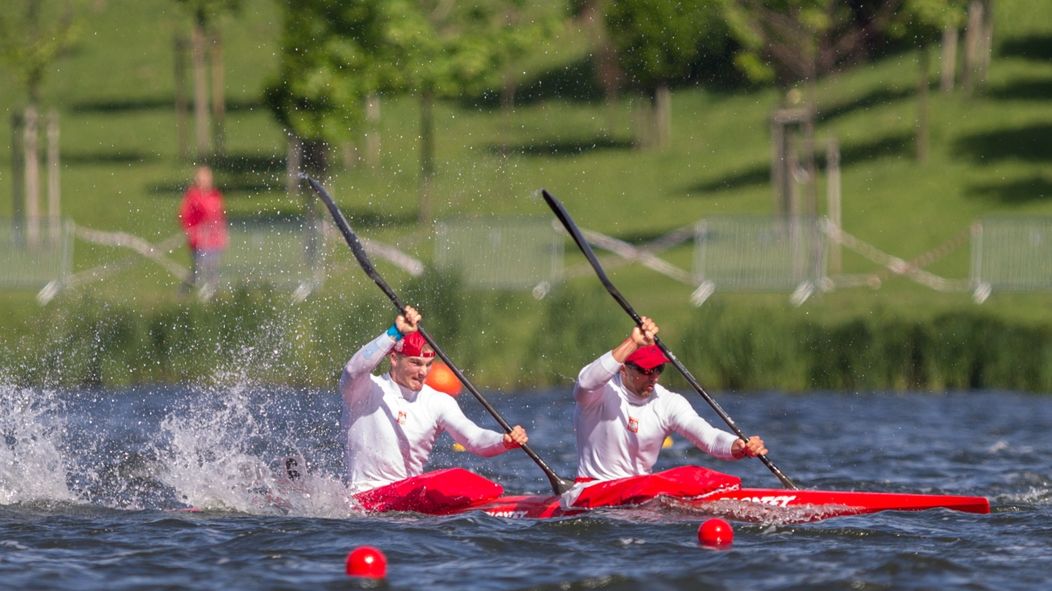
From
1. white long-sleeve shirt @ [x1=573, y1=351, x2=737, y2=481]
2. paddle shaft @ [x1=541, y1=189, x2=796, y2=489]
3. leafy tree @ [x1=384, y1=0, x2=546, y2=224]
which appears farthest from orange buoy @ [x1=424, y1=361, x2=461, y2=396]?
leafy tree @ [x1=384, y1=0, x2=546, y2=224]

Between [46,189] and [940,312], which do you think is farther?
[46,189]

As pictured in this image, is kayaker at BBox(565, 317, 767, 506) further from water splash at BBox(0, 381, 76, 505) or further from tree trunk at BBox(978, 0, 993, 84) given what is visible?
tree trunk at BBox(978, 0, 993, 84)

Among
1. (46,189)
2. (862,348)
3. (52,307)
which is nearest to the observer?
(862,348)

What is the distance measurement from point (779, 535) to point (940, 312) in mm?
12750

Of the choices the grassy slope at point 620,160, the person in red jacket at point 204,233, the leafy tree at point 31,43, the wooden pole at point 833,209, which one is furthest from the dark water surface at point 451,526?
the leafy tree at point 31,43

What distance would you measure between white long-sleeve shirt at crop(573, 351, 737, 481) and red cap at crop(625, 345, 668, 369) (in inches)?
7.4

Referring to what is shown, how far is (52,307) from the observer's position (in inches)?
A: 992

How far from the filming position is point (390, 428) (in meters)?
13.1

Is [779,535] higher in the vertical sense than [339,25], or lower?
lower

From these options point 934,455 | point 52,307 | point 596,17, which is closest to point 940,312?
point 934,455

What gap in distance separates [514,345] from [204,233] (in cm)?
496

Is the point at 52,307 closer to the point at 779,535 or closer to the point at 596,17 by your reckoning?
the point at 779,535

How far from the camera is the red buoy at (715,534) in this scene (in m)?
11.7

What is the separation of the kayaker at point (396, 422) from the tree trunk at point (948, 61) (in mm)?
33578
